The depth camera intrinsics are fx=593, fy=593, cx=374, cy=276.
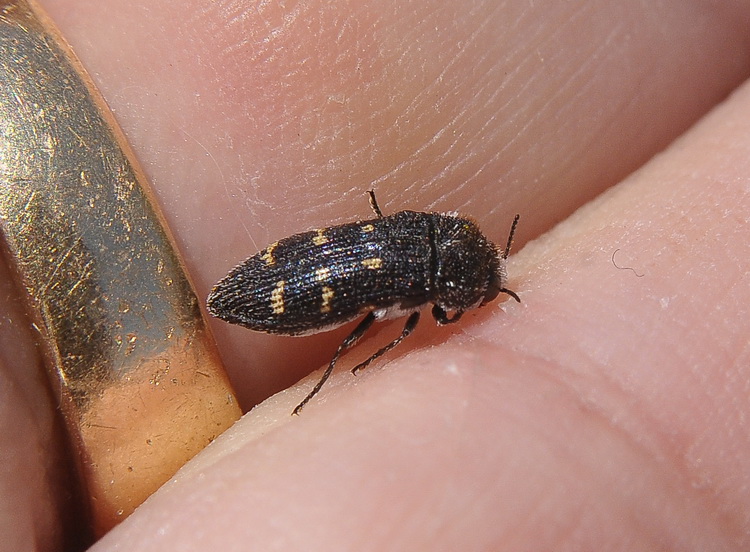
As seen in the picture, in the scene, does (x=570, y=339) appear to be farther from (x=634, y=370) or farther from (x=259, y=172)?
(x=259, y=172)

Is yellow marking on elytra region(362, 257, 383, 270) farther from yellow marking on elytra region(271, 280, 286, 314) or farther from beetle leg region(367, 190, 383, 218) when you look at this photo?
yellow marking on elytra region(271, 280, 286, 314)

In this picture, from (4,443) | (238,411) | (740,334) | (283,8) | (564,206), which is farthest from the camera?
(564,206)

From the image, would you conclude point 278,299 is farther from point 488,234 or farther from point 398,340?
point 488,234

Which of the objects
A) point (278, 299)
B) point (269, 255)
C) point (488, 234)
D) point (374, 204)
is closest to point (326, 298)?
point (278, 299)

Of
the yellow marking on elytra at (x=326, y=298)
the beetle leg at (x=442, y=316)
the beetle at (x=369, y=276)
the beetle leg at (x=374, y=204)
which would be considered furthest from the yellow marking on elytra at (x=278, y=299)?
the beetle leg at (x=442, y=316)

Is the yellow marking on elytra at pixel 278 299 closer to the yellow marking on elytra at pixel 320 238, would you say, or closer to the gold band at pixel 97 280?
the yellow marking on elytra at pixel 320 238

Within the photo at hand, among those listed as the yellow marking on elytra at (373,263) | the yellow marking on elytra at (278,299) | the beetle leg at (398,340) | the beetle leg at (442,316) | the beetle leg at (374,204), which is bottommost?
the beetle leg at (442,316)

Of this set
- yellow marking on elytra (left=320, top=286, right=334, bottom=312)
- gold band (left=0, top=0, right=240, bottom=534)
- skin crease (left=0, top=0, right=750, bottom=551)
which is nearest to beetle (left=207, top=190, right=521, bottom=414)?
yellow marking on elytra (left=320, top=286, right=334, bottom=312)

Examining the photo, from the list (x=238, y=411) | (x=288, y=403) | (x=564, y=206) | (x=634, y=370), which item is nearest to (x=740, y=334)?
(x=634, y=370)
